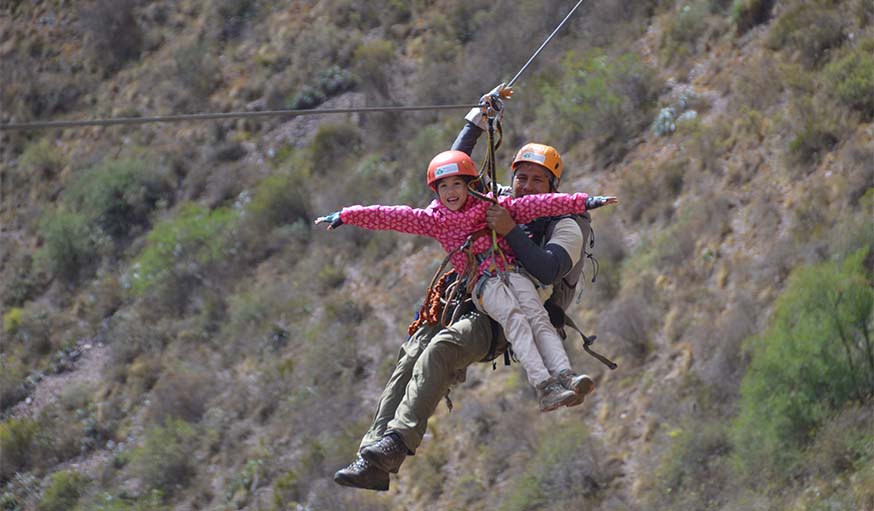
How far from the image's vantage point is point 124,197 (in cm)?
3102

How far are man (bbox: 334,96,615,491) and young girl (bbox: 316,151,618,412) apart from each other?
Result: 0.42ft

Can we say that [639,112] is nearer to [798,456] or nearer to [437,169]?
[798,456]

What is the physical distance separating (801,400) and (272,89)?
18211mm

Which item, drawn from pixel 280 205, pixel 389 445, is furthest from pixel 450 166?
pixel 280 205

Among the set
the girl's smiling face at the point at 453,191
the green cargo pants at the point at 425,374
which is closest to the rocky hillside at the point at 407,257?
the green cargo pants at the point at 425,374

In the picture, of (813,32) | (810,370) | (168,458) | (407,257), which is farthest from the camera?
(407,257)

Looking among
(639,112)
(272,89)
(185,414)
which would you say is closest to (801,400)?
(639,112)

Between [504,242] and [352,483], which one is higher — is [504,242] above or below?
above

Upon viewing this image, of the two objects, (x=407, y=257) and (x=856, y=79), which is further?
(x=407, y=257)

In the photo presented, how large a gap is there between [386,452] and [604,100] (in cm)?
1565

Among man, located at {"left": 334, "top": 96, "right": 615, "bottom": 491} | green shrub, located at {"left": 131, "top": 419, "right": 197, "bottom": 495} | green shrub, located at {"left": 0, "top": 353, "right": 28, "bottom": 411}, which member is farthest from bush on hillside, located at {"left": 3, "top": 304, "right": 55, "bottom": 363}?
man, located at {"left": 334, "top": 96, "right": 615, "bottom": 491}

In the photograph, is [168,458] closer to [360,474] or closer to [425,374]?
[360,474]

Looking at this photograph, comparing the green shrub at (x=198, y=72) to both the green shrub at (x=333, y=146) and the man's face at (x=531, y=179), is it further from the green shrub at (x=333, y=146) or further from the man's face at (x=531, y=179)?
the man's face at (x=531, y=179)

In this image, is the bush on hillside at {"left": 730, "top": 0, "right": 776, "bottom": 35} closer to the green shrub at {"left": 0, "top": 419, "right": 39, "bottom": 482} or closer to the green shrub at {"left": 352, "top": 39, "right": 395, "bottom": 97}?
the green shrub at {"left": 352, "top": 39, "right": 395, "bottom": 97}
